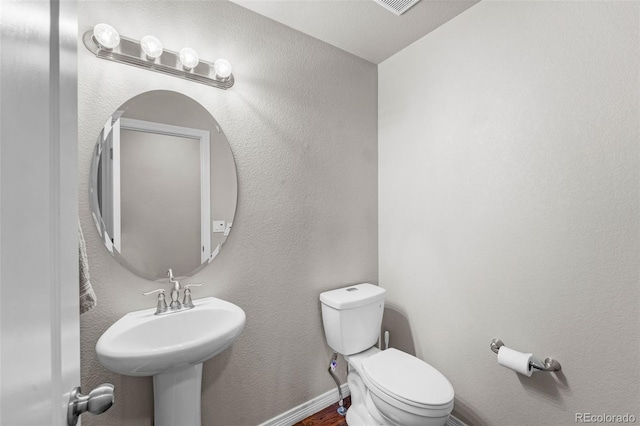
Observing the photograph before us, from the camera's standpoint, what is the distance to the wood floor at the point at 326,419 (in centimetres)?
175

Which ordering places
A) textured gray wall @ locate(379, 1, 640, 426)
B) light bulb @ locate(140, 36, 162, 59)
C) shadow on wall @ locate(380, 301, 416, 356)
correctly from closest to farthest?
1. textured gray wall @ locate(379, 1, 640, 426)
2. light bulb @ locate(140, 36, 162, 59)
3. shadow on wall @ locate(380, 301, 416, 356)

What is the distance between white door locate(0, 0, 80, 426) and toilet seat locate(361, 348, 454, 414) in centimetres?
125

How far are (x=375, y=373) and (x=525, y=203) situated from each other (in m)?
1.13

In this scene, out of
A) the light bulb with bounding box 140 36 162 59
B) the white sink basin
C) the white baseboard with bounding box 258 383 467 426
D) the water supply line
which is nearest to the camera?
the white sink basin

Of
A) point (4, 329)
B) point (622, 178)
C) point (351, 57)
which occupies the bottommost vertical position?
point (4, 329)

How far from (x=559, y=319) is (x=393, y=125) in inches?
57.3

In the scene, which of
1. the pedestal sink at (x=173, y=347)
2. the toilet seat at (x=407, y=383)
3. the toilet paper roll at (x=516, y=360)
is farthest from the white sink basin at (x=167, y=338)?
the toilet paper roll at (x=516, y=360)

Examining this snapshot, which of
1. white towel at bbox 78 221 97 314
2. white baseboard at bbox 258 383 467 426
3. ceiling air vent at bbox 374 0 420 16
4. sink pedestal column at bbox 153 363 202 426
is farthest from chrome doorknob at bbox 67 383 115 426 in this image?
ceiling air vent at bbox 374 0 420 16

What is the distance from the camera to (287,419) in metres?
1.72

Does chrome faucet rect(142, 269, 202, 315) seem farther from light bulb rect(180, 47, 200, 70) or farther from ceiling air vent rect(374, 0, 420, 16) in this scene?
ceiling air vent rect(374, 0, 420, 16)

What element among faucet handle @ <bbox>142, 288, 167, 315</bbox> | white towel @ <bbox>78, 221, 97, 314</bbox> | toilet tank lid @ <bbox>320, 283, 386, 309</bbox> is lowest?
toilet tank lid @ <bbox>320, 283, 386, 309</bbox>

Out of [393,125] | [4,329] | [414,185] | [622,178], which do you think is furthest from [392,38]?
[4,329]

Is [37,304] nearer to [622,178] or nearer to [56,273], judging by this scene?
[56,273]

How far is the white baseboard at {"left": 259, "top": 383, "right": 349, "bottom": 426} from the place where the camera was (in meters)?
1.70
